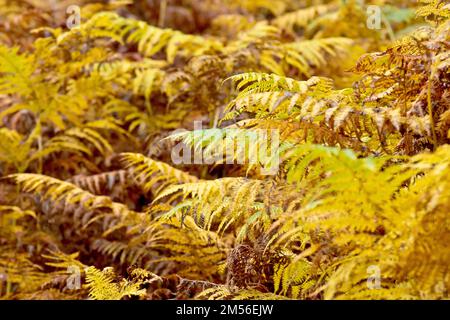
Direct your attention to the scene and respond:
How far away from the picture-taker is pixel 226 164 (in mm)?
3734

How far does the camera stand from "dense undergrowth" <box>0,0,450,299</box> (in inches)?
72.9

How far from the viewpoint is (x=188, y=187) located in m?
2.45

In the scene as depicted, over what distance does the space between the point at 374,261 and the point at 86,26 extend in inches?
115

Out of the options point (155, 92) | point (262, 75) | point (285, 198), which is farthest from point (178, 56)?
point (285, 198)

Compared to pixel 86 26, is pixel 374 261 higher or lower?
lower

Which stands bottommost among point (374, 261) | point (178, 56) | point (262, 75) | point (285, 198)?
point (374, 261)

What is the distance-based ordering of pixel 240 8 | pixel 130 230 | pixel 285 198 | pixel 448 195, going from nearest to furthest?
pixel 448 195 → pixel 285 198 → pixel 130 230 → pixel 240 8

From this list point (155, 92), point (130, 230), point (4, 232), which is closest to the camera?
point (130, 230)

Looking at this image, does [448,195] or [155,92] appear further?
[155,92]

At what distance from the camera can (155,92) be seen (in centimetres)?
458

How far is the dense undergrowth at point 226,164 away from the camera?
185 centimetres

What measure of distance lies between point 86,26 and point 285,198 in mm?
2516
